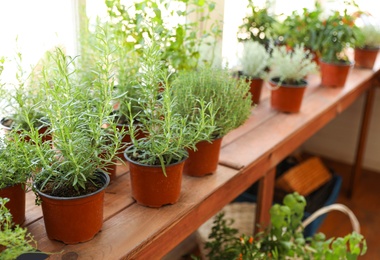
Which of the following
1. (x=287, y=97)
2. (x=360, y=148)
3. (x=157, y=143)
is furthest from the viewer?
(x=360, y=148)

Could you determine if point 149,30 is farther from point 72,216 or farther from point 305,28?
point 305,28

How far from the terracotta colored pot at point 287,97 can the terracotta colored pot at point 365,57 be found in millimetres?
844

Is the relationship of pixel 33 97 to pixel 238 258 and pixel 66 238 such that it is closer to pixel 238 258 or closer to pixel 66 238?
pixel 66 238

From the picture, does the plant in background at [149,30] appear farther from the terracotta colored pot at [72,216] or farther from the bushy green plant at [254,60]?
the terracotta colored pot at [72,216]

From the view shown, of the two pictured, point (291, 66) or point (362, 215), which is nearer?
point (291, 66)

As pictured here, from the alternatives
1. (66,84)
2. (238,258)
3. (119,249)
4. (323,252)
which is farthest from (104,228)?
(323,252)

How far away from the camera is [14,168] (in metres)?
1.06

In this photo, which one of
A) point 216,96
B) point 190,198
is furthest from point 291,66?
point 190,198

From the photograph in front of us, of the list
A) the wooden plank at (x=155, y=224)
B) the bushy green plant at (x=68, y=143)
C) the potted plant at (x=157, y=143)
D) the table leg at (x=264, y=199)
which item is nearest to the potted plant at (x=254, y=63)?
the table leg at (x=264, y=199)

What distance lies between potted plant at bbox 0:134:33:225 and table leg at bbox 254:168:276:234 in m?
0.97

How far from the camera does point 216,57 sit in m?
1.81

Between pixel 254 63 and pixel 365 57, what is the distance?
1.04 metres

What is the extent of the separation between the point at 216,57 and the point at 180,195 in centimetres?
68

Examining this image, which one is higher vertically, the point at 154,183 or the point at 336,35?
the point at 336,35
